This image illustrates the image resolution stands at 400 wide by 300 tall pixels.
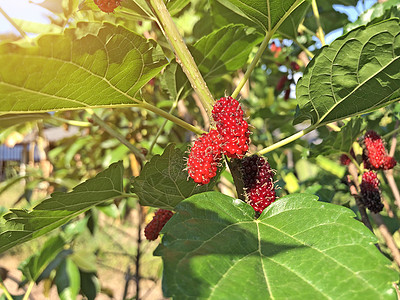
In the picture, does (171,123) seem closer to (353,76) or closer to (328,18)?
(328,18)

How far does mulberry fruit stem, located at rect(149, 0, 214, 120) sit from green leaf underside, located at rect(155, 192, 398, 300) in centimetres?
14

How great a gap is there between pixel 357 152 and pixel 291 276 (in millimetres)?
538

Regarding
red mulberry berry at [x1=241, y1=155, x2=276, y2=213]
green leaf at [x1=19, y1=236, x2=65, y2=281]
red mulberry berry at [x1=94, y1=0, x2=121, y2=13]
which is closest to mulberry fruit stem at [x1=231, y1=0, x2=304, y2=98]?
red mulberry berry at [x1=241, y1=155, x2=276, y2=213]

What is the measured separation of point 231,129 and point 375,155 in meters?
0.41

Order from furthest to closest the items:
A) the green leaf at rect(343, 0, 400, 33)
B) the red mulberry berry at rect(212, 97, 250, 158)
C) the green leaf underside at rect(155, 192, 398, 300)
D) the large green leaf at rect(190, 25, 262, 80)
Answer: the green leaf at rect(343, 0, 400, 33) < the large green leaf at rect(190, 25, 262, 80) < the red mulberry berry at rect(212, 97, 250, 158) < the green leaf underside at rect(155, 192, 398, 300)

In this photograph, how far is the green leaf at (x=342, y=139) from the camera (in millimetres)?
696

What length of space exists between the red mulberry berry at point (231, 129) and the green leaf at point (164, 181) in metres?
0.10

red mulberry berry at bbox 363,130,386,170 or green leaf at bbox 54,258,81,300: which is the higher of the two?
red mulberry berry at bbox 363,130,386,170

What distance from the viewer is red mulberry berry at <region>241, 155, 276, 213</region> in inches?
19.8

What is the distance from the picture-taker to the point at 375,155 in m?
0.72

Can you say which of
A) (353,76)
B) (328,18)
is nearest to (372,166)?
(353,76)

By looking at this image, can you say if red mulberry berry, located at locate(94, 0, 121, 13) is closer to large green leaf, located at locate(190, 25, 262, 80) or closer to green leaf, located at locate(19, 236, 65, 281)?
large green leaf, located at locate(190, 25, 262, 80)

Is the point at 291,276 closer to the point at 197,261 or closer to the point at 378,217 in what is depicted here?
the point at 197,261

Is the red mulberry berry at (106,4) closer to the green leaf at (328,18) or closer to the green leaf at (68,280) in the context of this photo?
the green leaf at (328,18)
